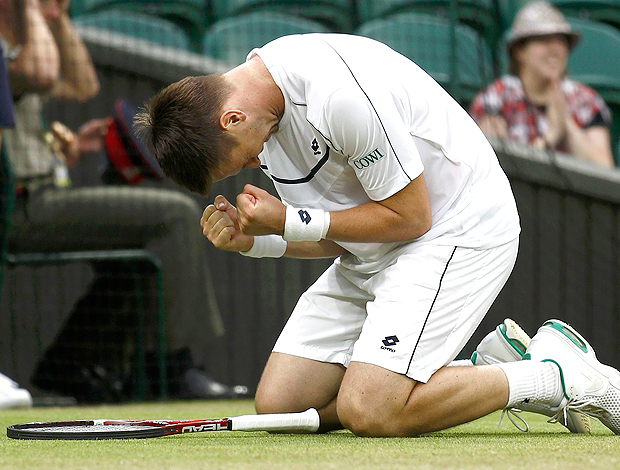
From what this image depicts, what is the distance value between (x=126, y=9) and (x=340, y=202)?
9.18ft

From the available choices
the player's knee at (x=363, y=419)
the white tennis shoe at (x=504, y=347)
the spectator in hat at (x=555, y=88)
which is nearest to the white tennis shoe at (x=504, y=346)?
the white tennis shoe at (x=504, y=347)

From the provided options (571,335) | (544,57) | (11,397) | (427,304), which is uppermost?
(544,57)

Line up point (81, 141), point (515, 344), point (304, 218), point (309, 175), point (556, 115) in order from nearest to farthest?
point (304, 218) < point (309, 175) < point (515, 344) < point (81, 141) < point (556, 115)

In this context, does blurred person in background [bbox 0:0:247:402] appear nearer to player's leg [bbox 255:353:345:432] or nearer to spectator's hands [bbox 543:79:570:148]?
player's leg [bbox 255:353:345:432]

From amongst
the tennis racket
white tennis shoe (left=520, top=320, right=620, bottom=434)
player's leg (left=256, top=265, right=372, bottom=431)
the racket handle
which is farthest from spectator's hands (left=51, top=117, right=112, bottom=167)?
white tennis shoe (left=520, top=320, right=620, bottom=434)

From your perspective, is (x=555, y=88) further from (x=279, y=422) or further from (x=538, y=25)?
(x=279, y=422)

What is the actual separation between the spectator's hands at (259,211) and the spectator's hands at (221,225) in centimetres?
11

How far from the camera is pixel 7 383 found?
3.33 m

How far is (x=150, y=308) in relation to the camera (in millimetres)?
4043

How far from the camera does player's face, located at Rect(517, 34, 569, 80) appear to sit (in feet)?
15.9

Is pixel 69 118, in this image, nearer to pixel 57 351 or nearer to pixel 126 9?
pixel 126 9

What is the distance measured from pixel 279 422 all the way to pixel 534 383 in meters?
0.63

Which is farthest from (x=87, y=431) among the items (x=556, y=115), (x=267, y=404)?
(x=556, y=115)

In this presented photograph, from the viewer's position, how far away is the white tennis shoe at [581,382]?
224 centimetres
